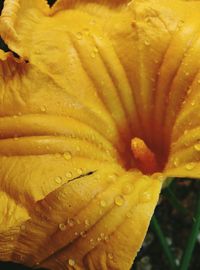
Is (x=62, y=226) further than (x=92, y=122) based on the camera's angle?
No

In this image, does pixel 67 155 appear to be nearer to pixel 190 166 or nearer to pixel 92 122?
pixel 92 122

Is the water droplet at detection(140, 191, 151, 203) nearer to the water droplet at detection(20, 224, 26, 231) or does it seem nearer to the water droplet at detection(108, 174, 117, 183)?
the water droplet at detection(108, 174, 117, 183)

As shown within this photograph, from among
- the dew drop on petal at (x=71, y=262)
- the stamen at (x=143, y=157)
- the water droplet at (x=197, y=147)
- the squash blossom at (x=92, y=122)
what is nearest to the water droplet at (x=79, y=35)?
the squash blossom at (x=92, y=122)

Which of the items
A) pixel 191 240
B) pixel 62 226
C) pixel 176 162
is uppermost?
pixel 176 162

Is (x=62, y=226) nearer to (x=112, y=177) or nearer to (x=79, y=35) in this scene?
(x=112, y=177)

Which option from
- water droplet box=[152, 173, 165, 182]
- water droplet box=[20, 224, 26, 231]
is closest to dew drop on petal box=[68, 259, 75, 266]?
water droplet box=[20, 224, 26, 231]

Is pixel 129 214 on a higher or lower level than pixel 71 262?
higher

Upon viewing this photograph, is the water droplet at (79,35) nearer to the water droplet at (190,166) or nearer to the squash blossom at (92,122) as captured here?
the squash blossom at (92,122)

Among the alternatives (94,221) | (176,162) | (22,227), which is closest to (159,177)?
(176,162)
